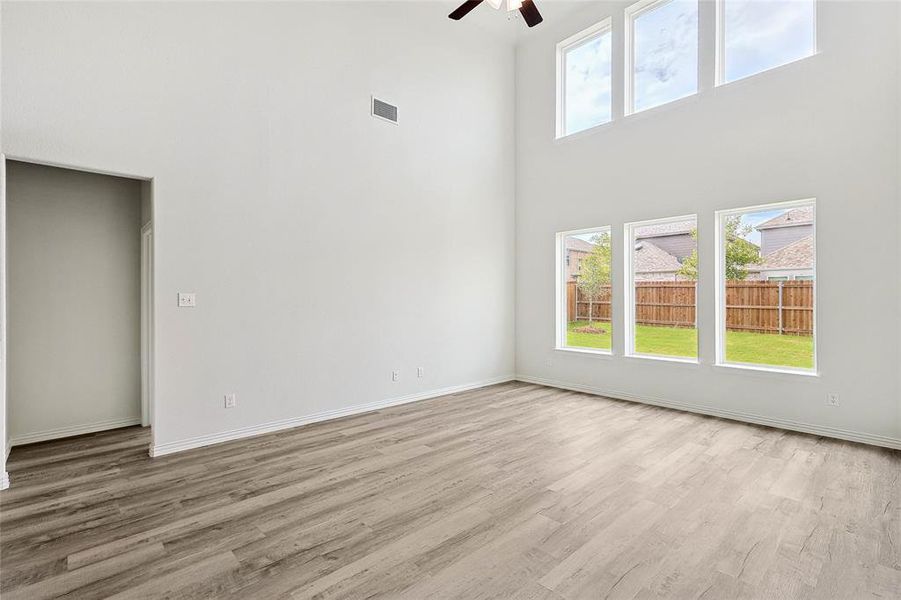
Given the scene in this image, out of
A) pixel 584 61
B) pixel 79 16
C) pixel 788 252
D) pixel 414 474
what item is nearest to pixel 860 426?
pixel 788 252

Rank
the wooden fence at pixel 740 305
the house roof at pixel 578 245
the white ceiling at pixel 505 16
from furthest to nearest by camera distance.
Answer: the house roof at pixel 578 245 → the white ceiling at pixel 505 16 → the wooden fence at pixel 740 305

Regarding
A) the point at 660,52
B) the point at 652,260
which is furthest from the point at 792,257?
the point at 660,52

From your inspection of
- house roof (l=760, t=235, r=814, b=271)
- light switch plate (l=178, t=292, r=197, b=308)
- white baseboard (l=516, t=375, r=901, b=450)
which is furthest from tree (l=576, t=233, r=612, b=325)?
light switch plate (l=178, t=292, r=197, b=308)

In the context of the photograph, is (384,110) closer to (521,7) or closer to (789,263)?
(521,7)

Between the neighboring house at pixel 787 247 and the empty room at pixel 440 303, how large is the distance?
3 centimetres

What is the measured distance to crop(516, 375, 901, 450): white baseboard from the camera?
12.5 feet

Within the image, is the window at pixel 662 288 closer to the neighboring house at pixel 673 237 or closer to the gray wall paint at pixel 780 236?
the neighboring house at pixel 673 237

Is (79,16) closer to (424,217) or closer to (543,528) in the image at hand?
(424,217)

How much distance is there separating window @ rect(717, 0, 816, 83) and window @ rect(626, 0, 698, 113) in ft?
1.05

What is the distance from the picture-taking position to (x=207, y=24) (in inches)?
153

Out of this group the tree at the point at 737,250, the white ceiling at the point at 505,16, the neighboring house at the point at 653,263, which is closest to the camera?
the tree at the point at 737,250

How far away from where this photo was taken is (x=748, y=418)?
4531mm

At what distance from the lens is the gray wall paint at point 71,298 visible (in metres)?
3.91

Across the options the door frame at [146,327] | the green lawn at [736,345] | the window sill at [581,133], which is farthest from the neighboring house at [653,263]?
the door frame at [146,327]
